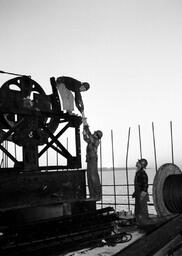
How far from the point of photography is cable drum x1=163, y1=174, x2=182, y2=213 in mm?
9049

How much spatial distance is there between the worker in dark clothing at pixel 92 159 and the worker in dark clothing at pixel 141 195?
1.54 m

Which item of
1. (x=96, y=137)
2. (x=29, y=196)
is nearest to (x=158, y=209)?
(x=96, y=137)

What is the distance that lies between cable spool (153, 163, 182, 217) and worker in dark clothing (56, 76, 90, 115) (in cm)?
344

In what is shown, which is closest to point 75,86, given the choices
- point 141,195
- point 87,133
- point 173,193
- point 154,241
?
point 87,133

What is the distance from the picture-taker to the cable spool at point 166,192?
30.0ft

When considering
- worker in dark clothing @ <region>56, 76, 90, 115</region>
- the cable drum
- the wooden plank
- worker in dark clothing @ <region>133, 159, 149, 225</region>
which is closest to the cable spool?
the cable drum

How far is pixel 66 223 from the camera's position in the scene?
23.1ft

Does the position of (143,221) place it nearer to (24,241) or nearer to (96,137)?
(96,137)

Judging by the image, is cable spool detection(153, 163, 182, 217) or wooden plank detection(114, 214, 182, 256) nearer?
wooden plank detection(114, 214, 182, 256)

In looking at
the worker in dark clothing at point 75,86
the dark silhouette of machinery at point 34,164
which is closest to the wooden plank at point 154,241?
the dark silhouette of machinery at point 34,164

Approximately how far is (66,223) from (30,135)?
2.64m

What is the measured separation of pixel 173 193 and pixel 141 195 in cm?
129

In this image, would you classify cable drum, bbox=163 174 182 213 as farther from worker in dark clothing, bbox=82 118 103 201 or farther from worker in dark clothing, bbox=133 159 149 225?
worker in dark clothing, bbox=82 118 103 201

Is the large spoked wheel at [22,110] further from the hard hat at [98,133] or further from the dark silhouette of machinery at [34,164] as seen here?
the hard hat at [98,133]
